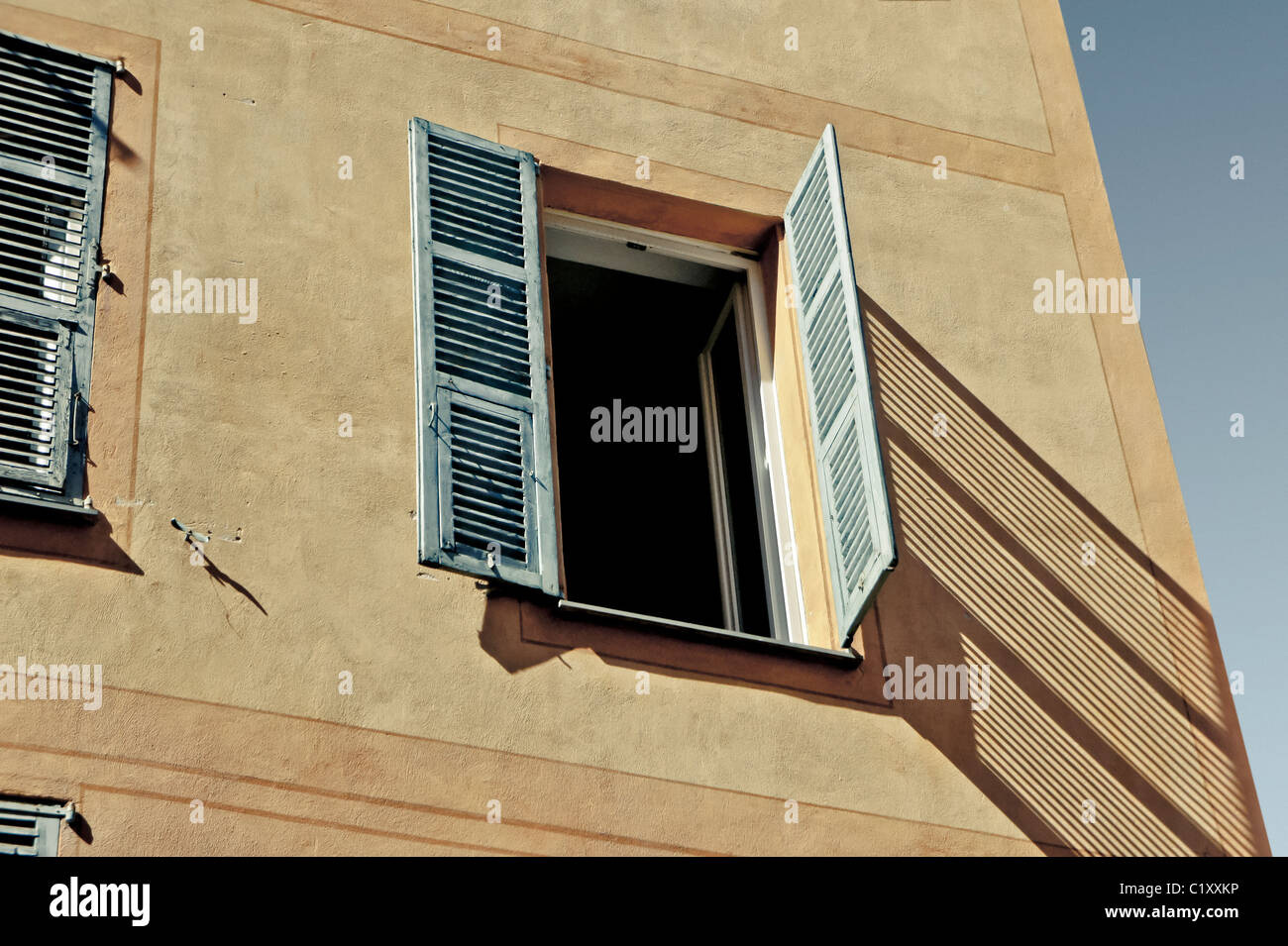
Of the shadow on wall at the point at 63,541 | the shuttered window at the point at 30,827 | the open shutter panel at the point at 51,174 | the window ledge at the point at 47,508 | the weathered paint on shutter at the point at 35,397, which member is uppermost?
the open shutter panel at the point at 51,174

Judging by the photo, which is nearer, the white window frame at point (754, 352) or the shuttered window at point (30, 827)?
the shuttered window at point (30, 827)

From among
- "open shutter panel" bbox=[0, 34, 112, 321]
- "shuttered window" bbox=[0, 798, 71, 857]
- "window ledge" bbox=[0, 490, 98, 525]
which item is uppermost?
"open shutter panel" bbox=[0, 34, 112, 321]

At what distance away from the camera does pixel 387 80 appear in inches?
245

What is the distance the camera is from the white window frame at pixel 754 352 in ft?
20.0

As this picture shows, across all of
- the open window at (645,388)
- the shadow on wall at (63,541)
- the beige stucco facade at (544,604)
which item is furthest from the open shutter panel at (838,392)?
the shadow on wall at (63,541)

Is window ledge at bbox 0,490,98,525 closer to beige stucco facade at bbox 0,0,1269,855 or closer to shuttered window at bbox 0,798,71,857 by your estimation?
beige stucco facade at bbox 0,0,1269,855

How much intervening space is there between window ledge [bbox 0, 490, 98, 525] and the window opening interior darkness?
6.67ft

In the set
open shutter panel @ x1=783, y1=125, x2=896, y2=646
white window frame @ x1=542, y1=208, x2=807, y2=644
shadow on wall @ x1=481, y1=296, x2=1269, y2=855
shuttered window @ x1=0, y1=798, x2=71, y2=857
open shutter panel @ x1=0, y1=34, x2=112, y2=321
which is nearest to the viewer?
shuttered window @ x1=0, y1=798, x2=71, y2=857

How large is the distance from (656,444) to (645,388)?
42 cm

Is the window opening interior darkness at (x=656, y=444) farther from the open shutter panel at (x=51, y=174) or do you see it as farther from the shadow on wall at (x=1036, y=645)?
Result: the open shutter panel at (x=51, y=174)

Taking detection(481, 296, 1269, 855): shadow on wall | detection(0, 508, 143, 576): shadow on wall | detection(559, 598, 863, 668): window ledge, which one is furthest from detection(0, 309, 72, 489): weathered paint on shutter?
detection(559, 598, 863, 668): window ledge

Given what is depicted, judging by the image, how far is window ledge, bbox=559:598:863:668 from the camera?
5.30 metres

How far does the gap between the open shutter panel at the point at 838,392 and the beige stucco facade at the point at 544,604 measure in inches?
8.3
